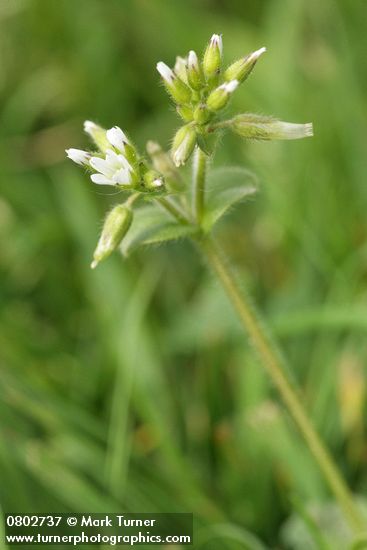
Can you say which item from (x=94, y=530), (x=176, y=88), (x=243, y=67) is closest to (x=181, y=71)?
(x=176, y=88)

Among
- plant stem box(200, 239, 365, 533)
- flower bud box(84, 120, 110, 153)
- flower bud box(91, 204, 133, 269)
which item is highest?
flower bud box(84, 120, 110, 153)

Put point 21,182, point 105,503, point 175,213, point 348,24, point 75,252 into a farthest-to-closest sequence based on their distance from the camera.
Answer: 1. point 348,24
2. point 21,182
3. point 75,252
4. point 105,503
5. point 175,213

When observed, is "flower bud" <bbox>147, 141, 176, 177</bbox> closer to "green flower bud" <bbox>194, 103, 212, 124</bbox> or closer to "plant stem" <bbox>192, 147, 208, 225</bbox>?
"plant stem" <bbox>192, 147, 208, 225</bbox>

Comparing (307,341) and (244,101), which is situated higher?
(244,101)

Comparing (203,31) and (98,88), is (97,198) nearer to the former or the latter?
(98,88)

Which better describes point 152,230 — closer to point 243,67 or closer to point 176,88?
point 176,88

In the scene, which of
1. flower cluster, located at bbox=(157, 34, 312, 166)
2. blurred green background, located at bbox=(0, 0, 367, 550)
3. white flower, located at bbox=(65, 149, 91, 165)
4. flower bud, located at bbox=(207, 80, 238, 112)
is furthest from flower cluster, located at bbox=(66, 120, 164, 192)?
blurred green background, located at bbox=(0, 0, 367, 550)

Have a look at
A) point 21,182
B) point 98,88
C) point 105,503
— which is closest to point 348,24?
point 98,88
